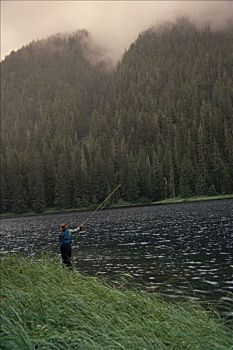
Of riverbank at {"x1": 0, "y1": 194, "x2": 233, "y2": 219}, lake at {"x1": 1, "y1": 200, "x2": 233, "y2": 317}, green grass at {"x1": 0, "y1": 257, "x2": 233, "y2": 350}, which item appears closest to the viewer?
green grass at {"x1": 0, "y1": 257, "x2": 233, "y2": 350}

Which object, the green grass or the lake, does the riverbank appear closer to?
the lake

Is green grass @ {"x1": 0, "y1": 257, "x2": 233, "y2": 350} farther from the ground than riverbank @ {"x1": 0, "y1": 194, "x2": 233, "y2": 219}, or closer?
closer

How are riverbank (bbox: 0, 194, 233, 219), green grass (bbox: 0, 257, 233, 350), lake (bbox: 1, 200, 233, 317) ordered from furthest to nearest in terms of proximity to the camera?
1. riverbank (bbox: 0, 194, 233, 219)
2. lake (bbox: 1, 200, 233, 317)
3. green grass (bbox: 0, 257, 233, 350)

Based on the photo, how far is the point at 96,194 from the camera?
151625mm

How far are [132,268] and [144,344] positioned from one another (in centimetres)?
2334

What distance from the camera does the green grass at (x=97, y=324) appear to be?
793 cm

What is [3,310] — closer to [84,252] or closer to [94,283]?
[94,283]

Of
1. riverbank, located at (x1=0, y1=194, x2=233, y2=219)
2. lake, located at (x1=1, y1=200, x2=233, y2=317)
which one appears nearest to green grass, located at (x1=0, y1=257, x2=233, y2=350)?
lake, located at (x1=1, y1=200, x2=233, y2=317)

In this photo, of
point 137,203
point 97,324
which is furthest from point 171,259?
point 137,203

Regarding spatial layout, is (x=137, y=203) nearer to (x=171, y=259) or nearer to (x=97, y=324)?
(x=171, y=259)

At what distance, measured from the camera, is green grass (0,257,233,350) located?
Result: 7.93m

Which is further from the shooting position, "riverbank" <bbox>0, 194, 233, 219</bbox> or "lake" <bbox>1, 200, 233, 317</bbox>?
"riverbank" <bbox>0, 194, 233, 219</bbox>

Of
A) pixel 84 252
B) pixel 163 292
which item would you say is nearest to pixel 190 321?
pixel 163 292

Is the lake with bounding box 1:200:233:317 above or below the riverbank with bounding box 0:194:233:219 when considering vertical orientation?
below
